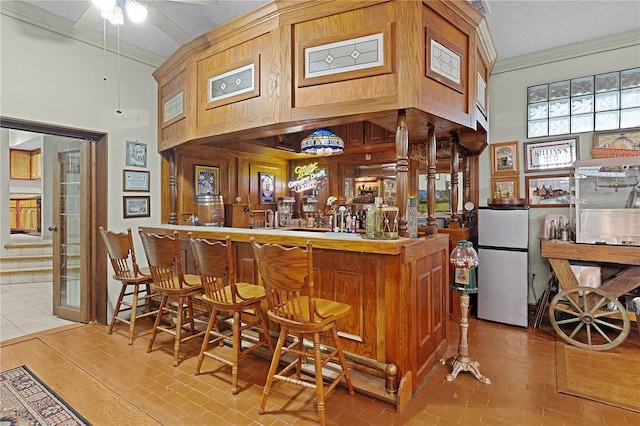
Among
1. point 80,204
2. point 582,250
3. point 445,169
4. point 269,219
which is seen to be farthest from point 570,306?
point 80,204

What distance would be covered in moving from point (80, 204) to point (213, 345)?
7.93 feet

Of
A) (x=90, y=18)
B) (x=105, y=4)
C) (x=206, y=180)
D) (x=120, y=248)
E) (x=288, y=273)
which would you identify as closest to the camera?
(x=288, y=273)

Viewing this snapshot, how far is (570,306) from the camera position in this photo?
347 centimetres

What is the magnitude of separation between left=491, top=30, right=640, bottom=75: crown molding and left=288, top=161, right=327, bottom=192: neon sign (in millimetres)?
2885

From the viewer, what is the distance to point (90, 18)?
260 cm

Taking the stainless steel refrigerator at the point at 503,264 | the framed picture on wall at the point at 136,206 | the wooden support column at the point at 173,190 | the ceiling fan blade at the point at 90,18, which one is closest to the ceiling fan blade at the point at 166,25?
the ceiling fan blade at the point at 90,18

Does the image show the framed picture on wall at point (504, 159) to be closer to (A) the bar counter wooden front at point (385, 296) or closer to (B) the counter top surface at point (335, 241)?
(B) the counter top surface at point (335, 241)

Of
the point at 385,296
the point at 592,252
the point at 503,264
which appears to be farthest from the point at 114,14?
the point at 592,252

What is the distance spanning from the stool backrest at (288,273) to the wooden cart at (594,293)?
281cm

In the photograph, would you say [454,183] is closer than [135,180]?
Yes

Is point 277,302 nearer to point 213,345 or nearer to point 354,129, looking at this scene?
point 213,345

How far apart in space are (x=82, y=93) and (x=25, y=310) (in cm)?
310

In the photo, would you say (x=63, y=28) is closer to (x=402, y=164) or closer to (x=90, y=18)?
(x=90, y=18)

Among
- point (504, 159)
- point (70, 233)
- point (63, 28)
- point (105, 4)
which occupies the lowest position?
point (70, 233)
